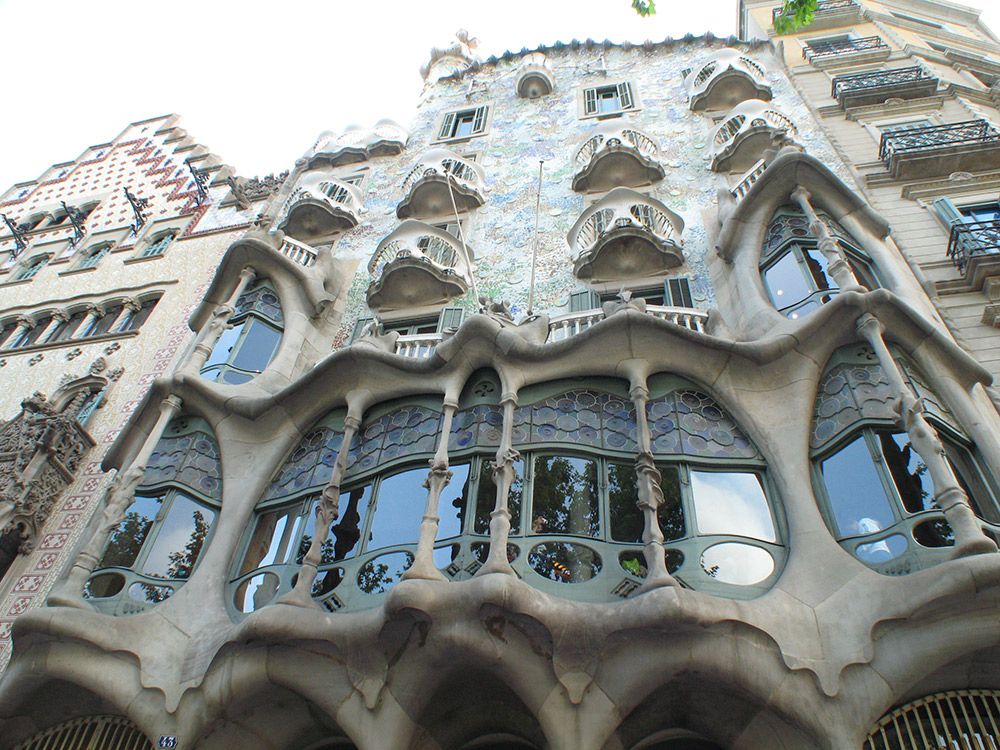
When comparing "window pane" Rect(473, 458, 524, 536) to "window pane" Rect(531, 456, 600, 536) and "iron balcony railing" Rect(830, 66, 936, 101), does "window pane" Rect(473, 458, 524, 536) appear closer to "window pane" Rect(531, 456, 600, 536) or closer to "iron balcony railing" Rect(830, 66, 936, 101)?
"window pane" Rect(531, 456, 600, 536)

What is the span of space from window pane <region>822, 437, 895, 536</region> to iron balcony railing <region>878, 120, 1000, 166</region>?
8265 millimetres

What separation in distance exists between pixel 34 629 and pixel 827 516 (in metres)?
8.85

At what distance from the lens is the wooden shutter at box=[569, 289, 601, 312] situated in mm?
12500

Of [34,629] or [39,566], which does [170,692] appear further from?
[39,566]

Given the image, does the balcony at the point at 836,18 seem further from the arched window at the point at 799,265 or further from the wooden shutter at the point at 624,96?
the arched window at the point at 799,265

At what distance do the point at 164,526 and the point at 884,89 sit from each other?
16.9m

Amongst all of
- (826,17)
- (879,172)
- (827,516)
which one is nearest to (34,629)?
(827,516)

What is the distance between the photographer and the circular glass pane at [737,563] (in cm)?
750

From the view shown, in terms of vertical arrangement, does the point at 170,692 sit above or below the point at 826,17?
below

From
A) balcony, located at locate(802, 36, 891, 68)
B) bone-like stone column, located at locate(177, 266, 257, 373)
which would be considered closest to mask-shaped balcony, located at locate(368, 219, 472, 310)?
bone-like stone column, located at locate(177, 266, 257, 373)

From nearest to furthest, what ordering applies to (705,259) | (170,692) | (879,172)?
(170,692) < (705,259) < (879,172)

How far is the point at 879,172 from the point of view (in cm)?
1409

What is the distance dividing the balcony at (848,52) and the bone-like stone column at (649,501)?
14577 millimetres

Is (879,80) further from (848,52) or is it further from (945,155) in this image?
(945,155)
